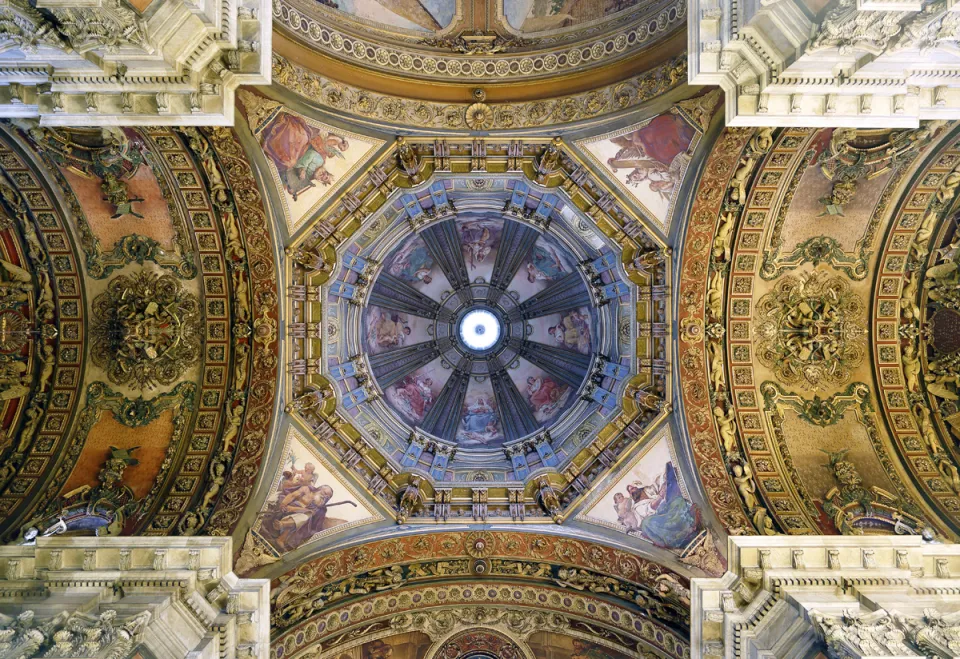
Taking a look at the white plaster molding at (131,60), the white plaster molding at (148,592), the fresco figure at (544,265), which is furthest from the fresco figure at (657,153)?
the white plaster molding at (148,592)

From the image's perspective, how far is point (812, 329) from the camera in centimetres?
1292

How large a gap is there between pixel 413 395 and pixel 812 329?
1046cm

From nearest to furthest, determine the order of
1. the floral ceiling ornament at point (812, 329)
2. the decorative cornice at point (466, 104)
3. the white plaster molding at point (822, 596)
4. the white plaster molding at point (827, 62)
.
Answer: the white plaster molding at point (827, 62) → the white plaster molding at point (822, 596) → the decorative cornice at point (466, 104) → the floral ceiling ornament at point (812, 329)

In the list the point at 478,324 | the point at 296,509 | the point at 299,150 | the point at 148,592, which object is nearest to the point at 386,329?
the point at 478,324

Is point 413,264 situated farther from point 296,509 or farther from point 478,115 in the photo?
point 296,509

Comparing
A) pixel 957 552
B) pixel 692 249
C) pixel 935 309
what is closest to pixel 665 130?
pixel 692 249

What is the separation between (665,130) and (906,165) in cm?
467

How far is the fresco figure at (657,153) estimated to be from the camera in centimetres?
1238

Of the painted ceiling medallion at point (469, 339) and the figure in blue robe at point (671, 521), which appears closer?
the figure in blue robe at point (671, 521)

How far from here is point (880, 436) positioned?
12914 mm

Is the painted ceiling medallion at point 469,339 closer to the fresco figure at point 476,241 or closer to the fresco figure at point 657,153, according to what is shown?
the fresco figure at point 476,241

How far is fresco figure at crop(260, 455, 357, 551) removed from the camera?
1280 centimetres

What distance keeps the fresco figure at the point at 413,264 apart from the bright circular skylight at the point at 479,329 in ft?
6.03

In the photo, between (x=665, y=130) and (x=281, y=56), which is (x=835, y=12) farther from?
(x=281, y=56)
